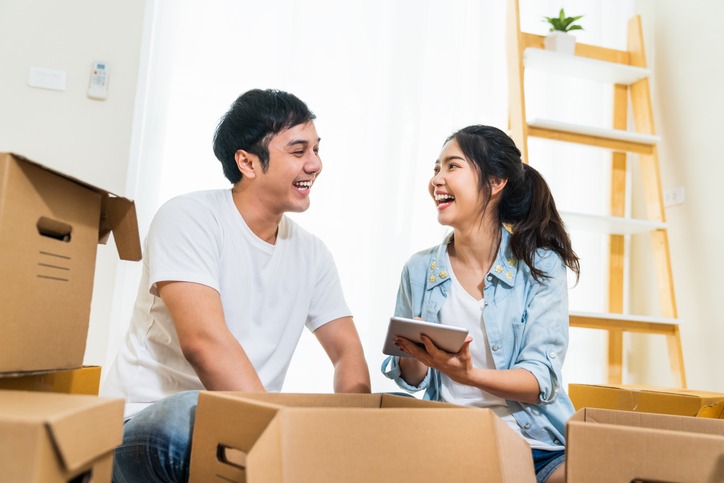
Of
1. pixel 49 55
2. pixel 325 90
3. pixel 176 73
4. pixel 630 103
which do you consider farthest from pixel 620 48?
pixel 49 55

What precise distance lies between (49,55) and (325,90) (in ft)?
3.00

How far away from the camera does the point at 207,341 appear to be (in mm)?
1290

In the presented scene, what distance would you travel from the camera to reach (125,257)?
3.89 feet

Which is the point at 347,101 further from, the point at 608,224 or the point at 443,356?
the point at 443,356

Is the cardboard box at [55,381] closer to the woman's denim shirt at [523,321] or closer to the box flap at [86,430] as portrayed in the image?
the box flap at [86,430]

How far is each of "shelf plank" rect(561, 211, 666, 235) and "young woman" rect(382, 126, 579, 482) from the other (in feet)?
2.88

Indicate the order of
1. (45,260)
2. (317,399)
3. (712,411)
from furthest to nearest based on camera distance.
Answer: (712,411) < (317,399) < (45,260)

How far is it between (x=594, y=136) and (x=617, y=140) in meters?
0.10

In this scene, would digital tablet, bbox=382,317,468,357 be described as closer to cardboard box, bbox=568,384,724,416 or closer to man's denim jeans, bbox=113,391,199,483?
man's denim jeans, bbox=113,391,199,483

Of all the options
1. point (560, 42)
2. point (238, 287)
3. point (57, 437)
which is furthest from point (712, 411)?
point (560, 42)

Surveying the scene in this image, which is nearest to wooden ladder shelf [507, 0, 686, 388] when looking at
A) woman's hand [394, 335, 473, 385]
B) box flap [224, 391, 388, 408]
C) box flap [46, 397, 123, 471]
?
woman's hand [394, 335, 473, 385]

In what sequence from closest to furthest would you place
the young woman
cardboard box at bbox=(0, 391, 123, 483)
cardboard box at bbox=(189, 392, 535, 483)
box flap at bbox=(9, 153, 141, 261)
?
cardboard box at bbox=(0, 391, 123, 483), cardboard box at bbox=(189, 392, 535, 483), box flap at bbox=(9, 153, 141, 261), the young woman

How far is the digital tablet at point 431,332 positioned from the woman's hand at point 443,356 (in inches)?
0.5

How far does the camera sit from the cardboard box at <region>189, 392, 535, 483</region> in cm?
79
